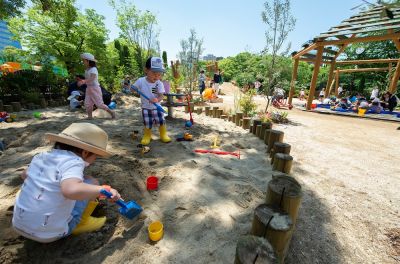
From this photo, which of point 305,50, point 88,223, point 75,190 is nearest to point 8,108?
point 88,223

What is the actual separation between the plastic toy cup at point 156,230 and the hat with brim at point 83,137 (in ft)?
2.35

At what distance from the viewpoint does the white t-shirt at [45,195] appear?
1.38 m

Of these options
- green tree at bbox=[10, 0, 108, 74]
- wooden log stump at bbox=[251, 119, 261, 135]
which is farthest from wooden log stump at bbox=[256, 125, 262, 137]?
green tree at bbox=[10, 0, 108, 74]

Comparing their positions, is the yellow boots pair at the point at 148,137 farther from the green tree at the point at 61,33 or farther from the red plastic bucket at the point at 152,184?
the green tree at the point at 61,33

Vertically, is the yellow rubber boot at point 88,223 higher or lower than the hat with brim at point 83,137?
lower

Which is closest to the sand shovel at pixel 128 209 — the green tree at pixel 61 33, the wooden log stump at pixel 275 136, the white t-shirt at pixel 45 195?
the white t-shirt at pixel 45 195

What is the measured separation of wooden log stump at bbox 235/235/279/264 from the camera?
1056 mm

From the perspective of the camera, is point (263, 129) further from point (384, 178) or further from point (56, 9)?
point (56, 9)

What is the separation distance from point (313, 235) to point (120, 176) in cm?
204

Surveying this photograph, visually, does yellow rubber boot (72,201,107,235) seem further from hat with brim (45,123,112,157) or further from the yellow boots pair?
the yellow boots pair

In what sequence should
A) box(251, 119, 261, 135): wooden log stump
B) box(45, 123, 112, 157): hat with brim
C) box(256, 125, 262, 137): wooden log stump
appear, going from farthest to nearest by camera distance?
1. box(251, 119, 261, 135): wooden log stump
2. box(256, 125, 262, 137): wooden log stump
3. box(45, 123, 112, 157): hat with brim

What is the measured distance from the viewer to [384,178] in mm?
3162

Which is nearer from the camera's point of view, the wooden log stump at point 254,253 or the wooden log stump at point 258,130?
the wooden log stump at point 254,253

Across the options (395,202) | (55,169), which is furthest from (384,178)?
(55,169)
